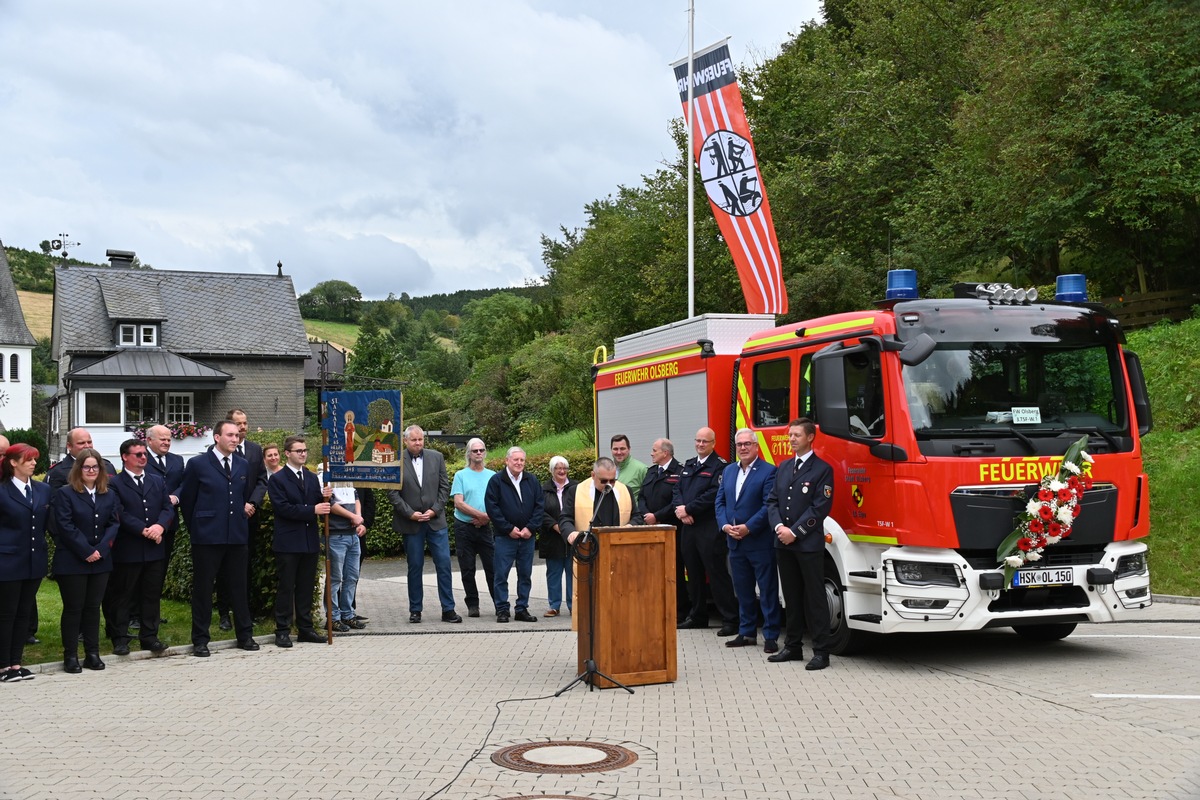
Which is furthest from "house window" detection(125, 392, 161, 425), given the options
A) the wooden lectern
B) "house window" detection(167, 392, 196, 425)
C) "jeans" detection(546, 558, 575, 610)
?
the wooden lectern

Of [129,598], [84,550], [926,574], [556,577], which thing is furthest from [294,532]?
[926,574]

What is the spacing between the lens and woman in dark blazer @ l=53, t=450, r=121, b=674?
1006 cm

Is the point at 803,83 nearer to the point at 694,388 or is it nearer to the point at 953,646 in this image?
the point at 694,388

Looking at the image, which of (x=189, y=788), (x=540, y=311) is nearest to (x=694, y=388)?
(x=189, y=788)

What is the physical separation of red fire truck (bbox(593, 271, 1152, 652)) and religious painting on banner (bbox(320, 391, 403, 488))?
4.19 meters

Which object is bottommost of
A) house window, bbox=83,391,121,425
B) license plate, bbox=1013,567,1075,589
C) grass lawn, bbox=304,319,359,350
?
license plate, bbox=1013,567,1075,589

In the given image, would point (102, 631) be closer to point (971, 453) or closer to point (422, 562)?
point (422, 562)

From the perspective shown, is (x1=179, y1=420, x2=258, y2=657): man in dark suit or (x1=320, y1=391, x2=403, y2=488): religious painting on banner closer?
(x1=179, y1=420, x2=258, y2=657): man in dark suit

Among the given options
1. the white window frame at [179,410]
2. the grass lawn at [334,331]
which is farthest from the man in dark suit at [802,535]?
the grass lawn at [334,331]

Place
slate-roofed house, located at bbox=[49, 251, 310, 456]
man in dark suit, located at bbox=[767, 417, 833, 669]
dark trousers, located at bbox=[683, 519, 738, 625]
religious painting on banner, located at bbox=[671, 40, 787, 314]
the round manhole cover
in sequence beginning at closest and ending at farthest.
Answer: the round manhole cover < man in dark suit, located at bbox=[767, 417, 833, 669] < dark trousers, located at bbox=[683, 519, 738, 625] < religious painting on banner, located at bbox=[671, 40, 787, 314] < slate-roofed house, located at bbox=[49, 251, 310, 456]

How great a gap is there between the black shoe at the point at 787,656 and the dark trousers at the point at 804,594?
0.03 metres

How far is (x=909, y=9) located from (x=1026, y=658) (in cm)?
3075

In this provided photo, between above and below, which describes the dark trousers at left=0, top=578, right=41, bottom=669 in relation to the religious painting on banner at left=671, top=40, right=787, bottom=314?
below

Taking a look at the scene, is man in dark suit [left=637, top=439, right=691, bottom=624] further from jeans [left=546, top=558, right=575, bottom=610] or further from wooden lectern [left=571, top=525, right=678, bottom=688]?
wooden lectern [left=571, top=525, right=678, bottom=688]
